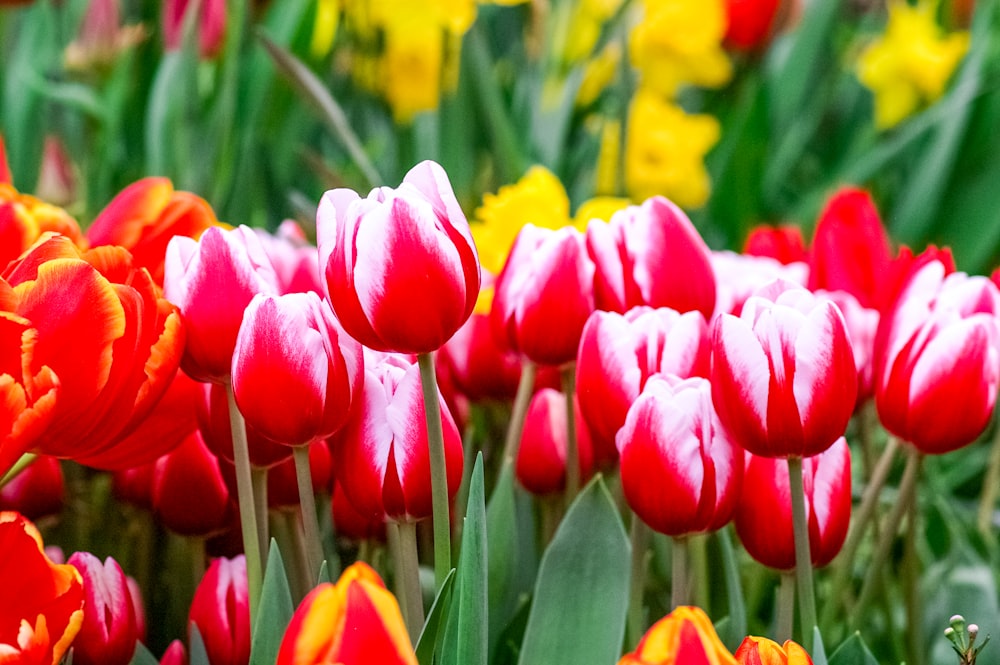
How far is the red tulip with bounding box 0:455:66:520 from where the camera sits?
569 millimetres

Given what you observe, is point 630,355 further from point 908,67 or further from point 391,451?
point 908,67

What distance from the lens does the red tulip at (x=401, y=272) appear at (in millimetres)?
408

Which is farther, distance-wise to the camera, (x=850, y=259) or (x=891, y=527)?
(x=850, y=259)

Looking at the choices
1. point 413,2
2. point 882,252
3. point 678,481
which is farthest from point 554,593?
point 413,2

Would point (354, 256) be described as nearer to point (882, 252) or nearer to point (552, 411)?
point (552, 411)

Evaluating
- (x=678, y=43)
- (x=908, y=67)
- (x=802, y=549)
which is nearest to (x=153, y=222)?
(x=802, y=549)

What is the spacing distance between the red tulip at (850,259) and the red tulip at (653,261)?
0.15m

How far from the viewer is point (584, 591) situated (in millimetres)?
462

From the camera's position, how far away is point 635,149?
1.52m

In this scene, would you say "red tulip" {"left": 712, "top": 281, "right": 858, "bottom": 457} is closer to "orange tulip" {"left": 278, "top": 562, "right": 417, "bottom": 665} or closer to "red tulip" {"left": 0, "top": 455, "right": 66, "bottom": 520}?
"orange tulip" {"left": 278, "top": 562, "right": 417, "bottom": 665}

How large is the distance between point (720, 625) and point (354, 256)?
0.23 m

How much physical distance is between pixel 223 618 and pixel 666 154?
1096 mm

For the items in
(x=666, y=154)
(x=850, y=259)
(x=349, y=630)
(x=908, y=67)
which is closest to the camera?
(x=349, y=630)

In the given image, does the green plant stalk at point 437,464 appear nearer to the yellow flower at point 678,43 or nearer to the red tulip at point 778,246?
the red tulip at point 778,246
